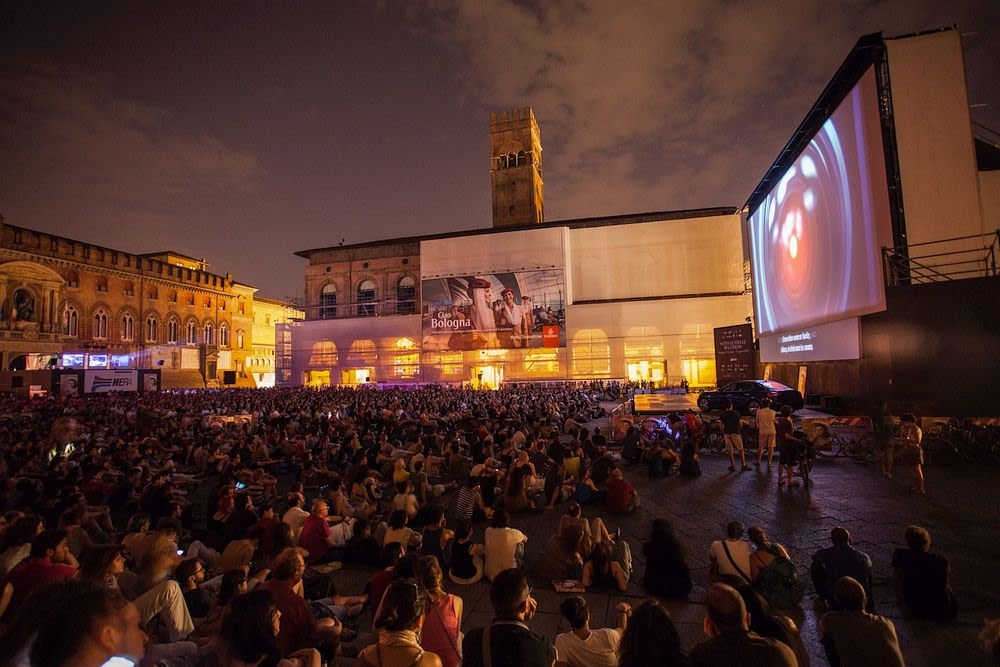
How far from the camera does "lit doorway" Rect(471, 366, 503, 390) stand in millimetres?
36219

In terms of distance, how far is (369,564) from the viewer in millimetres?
5477

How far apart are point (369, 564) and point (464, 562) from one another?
1.42 m

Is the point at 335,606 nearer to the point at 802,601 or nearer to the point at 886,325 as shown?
the point at 802,601

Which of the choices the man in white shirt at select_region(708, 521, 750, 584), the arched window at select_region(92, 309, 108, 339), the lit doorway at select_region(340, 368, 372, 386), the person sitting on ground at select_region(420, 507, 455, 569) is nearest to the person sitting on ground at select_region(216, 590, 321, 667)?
the person sitting on ground at select_region(420, 507, 455, 569)

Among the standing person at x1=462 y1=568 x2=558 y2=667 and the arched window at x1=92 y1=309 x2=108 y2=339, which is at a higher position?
the arched window at x1=92 y1=309 x2=108 y2=339

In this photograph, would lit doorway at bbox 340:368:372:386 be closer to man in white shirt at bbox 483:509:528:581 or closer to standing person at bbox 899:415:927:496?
man in white shirt at bbox 483:509:528:581

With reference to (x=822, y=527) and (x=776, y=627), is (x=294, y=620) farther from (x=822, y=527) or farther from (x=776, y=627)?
(x=822, y=527)

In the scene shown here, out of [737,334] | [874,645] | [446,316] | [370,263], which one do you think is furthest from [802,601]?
[370,263]

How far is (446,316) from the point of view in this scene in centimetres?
3734

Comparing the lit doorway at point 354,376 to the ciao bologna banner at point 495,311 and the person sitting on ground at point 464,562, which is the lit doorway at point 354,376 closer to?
the ciao bologna banner at point 495,311

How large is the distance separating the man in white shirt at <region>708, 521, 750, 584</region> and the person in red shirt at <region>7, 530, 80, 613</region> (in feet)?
16.2

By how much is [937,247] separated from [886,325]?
3.04m

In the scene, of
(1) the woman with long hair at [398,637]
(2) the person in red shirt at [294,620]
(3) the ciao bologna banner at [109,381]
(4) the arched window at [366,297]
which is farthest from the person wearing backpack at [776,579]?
(4) the arched window at [366,297]

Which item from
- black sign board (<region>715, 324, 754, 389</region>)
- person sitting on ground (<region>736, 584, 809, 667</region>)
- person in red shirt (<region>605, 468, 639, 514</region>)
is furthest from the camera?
black sign board (<region>715, 324, 754, 389</region>)
